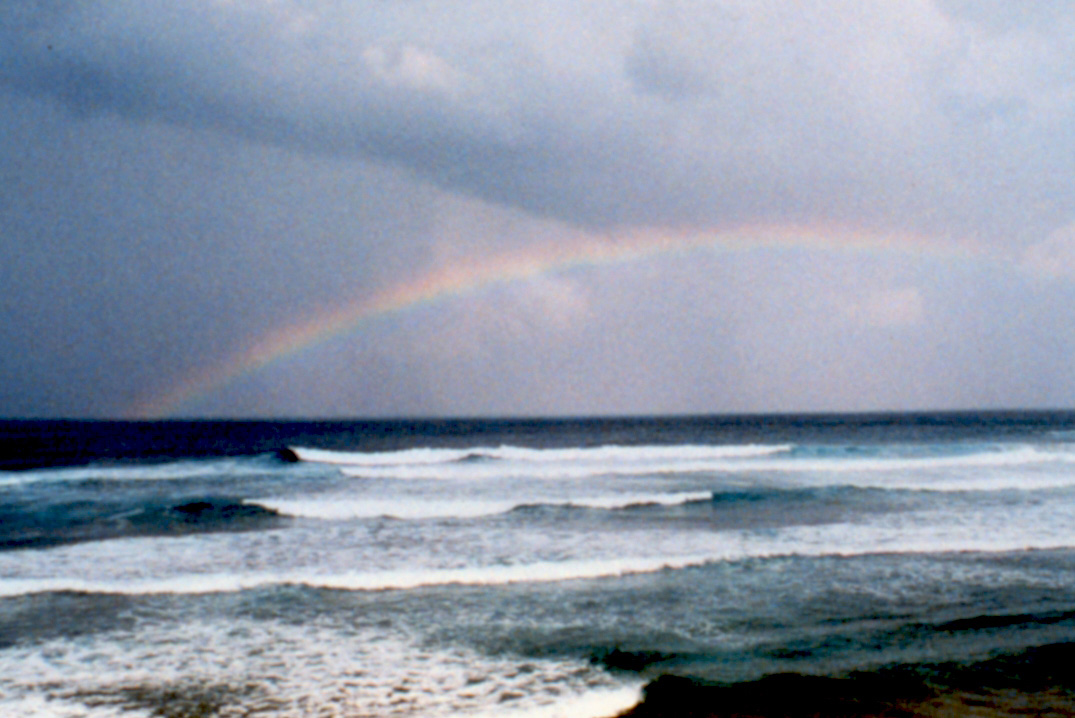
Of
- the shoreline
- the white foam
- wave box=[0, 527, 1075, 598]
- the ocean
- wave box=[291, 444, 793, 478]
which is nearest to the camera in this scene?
the shoreline

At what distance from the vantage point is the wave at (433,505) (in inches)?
732

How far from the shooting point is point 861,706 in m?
6.35

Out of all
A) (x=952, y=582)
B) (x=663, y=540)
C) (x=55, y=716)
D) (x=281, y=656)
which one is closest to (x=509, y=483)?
(x=663, y=540)

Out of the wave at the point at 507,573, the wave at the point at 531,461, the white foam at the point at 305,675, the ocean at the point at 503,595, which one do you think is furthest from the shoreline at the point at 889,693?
the wave at the point at 531,461

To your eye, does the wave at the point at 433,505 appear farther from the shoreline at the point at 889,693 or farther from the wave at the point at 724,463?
the shoreline at the point at 889,693

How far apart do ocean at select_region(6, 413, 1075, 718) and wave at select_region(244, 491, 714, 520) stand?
119mm

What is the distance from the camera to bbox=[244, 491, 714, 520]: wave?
1859cm

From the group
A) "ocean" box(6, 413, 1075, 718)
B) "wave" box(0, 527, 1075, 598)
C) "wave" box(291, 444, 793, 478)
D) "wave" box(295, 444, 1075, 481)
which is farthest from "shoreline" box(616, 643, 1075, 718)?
"wave" box(291, 444, 793, 478)

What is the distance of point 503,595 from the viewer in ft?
34.7

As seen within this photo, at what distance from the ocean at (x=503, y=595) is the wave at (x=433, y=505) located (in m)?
0.12

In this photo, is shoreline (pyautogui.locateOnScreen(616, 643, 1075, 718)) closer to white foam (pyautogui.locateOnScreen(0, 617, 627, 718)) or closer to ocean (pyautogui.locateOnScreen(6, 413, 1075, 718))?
ocean (pyautogui.locateOnScreen(6, 413, 1075, 718))

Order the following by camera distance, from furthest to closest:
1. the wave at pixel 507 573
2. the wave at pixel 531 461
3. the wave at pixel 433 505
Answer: the wave at pixel 531 461 → the wave at pixel 433 505 → the wave at pixel 507 573

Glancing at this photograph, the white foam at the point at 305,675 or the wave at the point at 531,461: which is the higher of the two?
the white foam at the point at 305,675

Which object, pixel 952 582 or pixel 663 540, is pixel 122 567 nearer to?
pixel 663 540
